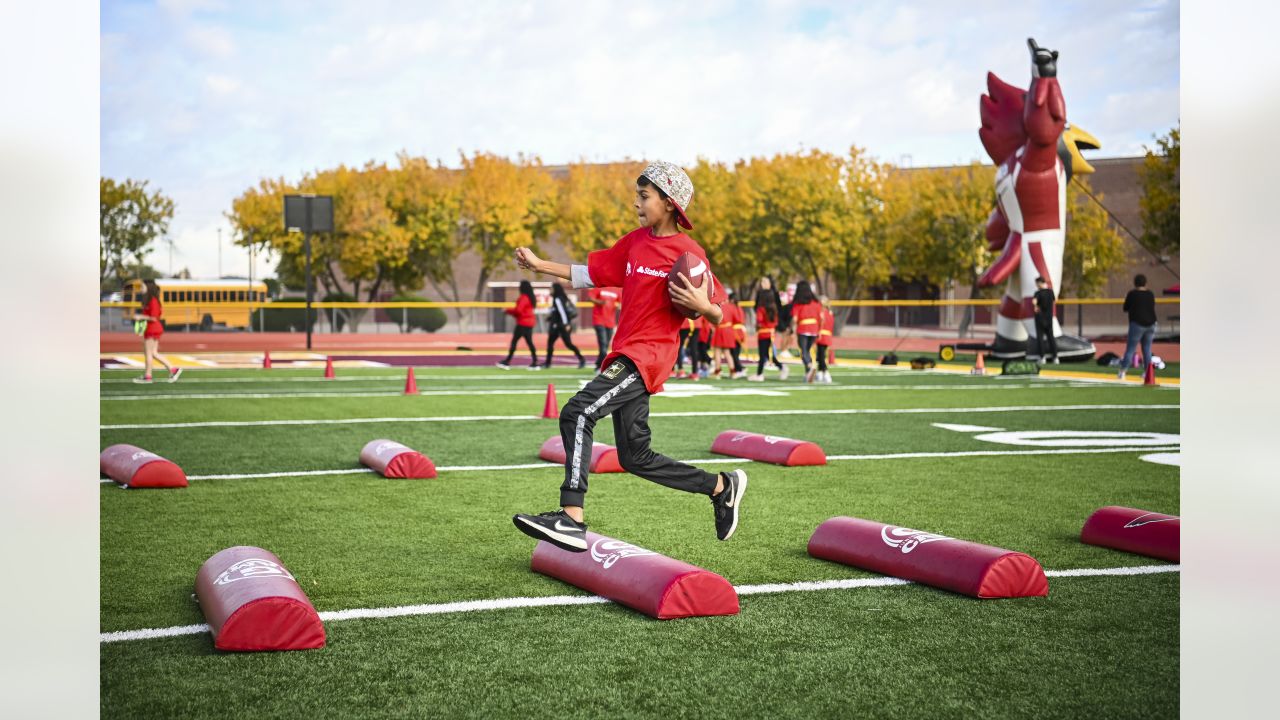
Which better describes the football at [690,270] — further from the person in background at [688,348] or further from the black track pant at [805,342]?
the black track pant at [805,342]

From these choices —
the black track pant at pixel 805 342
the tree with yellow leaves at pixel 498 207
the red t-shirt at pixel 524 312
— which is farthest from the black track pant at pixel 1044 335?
the tree with yellow leaves at pixel 498 207

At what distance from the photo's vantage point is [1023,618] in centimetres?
548

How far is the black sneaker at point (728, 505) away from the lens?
6.60 m

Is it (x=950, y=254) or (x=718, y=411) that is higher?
(x=950, y=254)

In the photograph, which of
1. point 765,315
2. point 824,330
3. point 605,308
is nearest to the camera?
point 765,315

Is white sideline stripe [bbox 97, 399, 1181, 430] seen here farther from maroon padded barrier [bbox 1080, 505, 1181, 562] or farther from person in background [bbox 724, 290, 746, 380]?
maroon padded barrier [bbox 1080, 505, 1181, 562]

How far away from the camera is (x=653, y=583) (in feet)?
17.9

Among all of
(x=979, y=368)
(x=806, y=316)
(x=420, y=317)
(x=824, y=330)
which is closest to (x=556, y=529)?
(x=806, y=316)

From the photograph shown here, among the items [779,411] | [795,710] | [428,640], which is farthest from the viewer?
[779,411]

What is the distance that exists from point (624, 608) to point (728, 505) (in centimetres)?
115

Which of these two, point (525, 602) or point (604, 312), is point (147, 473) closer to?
point (525, 602)
